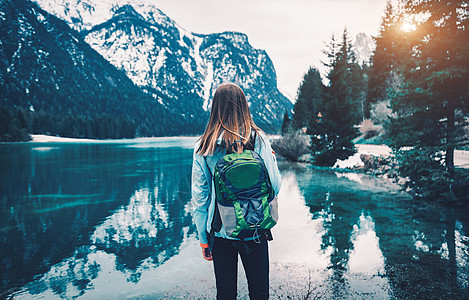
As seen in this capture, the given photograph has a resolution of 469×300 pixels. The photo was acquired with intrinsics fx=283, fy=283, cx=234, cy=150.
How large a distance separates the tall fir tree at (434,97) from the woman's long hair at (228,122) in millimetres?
8696

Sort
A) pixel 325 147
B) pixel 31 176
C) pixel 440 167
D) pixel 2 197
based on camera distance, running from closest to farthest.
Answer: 1. pixel 440 167
2. pixel 2 197
3. pixel 31 176
4. pixel 325 147

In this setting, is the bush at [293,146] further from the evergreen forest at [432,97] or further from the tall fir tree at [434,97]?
the tall fir tree at [434,97]

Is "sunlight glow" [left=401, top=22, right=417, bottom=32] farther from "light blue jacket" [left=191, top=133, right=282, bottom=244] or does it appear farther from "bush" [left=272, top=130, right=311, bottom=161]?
"bush" [left=272, top=130, right=311, bottom=161]

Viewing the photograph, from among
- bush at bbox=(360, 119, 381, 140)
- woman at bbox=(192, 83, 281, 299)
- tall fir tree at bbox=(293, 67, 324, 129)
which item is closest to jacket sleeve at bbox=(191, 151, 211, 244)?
woman at bbox=(192, 83, 281, 299)

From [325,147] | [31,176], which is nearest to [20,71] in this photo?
[31,176]

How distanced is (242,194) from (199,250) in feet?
17.4

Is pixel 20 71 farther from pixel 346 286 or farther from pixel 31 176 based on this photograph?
pixel 346 286

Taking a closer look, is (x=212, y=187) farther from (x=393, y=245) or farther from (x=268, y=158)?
(x=393, y=245)

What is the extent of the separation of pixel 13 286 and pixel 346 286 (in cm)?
611

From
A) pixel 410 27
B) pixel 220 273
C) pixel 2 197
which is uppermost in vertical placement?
pixel 410 27

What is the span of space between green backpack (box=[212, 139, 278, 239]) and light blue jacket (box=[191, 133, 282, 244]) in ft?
0.32

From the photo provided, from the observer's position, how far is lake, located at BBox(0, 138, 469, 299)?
4895mm

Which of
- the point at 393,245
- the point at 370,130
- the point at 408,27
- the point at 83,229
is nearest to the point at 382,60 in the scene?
the point at 370,130

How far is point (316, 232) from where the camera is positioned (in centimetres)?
783
